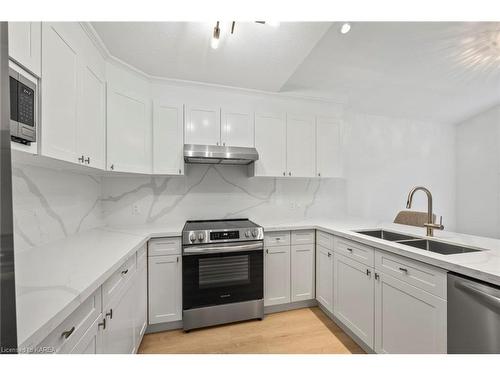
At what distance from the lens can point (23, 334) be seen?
0.55 meters

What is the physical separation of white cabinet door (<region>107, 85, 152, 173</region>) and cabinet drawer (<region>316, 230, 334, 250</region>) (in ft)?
6.26

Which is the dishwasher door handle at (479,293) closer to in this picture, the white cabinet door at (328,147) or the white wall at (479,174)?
the white cabinet door at (328,147)

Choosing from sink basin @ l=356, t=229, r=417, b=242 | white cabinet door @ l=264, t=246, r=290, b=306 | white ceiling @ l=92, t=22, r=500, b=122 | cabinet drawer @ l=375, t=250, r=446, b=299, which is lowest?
white cabinet door @ l=264, t=246, r=290, b=306

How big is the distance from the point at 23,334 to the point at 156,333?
1.64 m

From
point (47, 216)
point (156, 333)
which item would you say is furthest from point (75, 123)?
point (156, 333)

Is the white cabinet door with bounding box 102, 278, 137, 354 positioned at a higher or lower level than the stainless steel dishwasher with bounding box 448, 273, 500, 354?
lower

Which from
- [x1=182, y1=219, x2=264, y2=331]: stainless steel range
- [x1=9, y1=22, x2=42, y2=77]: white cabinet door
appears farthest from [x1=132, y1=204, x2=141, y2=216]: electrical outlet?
[x1=9, y1=22, x2=42, y2=77]: white cabinet door

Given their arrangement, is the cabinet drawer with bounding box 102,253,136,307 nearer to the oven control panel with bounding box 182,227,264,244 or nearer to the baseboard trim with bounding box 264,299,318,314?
the oven control panel with bounding box 182,227,264,244

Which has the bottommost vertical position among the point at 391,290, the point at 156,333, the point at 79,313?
the point at 156,333

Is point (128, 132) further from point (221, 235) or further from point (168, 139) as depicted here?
point (221, 235)

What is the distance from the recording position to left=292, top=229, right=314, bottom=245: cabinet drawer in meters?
2.22

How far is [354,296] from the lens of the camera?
171 cm

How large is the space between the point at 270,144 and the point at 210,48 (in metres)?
1.14
